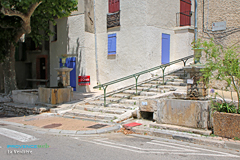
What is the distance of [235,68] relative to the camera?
5.74 metres

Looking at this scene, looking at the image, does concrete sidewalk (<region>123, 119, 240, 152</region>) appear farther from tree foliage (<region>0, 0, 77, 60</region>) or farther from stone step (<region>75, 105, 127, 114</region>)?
tree foliage (<region>0, 0, 77, 60</region>)

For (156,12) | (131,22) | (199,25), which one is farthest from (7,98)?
(199,25)

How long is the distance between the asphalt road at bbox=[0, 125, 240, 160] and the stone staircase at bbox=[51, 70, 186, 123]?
6.33 feet

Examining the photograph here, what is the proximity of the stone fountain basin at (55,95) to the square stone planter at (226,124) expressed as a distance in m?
7.35

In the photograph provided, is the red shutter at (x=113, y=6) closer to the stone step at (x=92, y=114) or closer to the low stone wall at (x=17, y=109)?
the stone step at (x=92, y=114)

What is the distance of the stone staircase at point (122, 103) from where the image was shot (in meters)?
8.59

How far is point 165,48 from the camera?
14.3 meters

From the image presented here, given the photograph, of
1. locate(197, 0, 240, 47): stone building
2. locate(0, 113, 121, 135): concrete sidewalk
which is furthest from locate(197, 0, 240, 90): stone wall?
locate(0, 113, 121, 135): concrete sidewalk

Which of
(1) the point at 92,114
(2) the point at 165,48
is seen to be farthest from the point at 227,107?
(2) the point at 165,48

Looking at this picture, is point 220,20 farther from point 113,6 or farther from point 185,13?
point 113,6

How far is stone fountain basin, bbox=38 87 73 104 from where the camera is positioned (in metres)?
10.9

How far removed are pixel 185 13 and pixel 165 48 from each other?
3.46 metres

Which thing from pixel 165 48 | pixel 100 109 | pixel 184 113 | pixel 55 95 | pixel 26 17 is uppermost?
pixel 26 17

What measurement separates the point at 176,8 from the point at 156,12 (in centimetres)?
206
